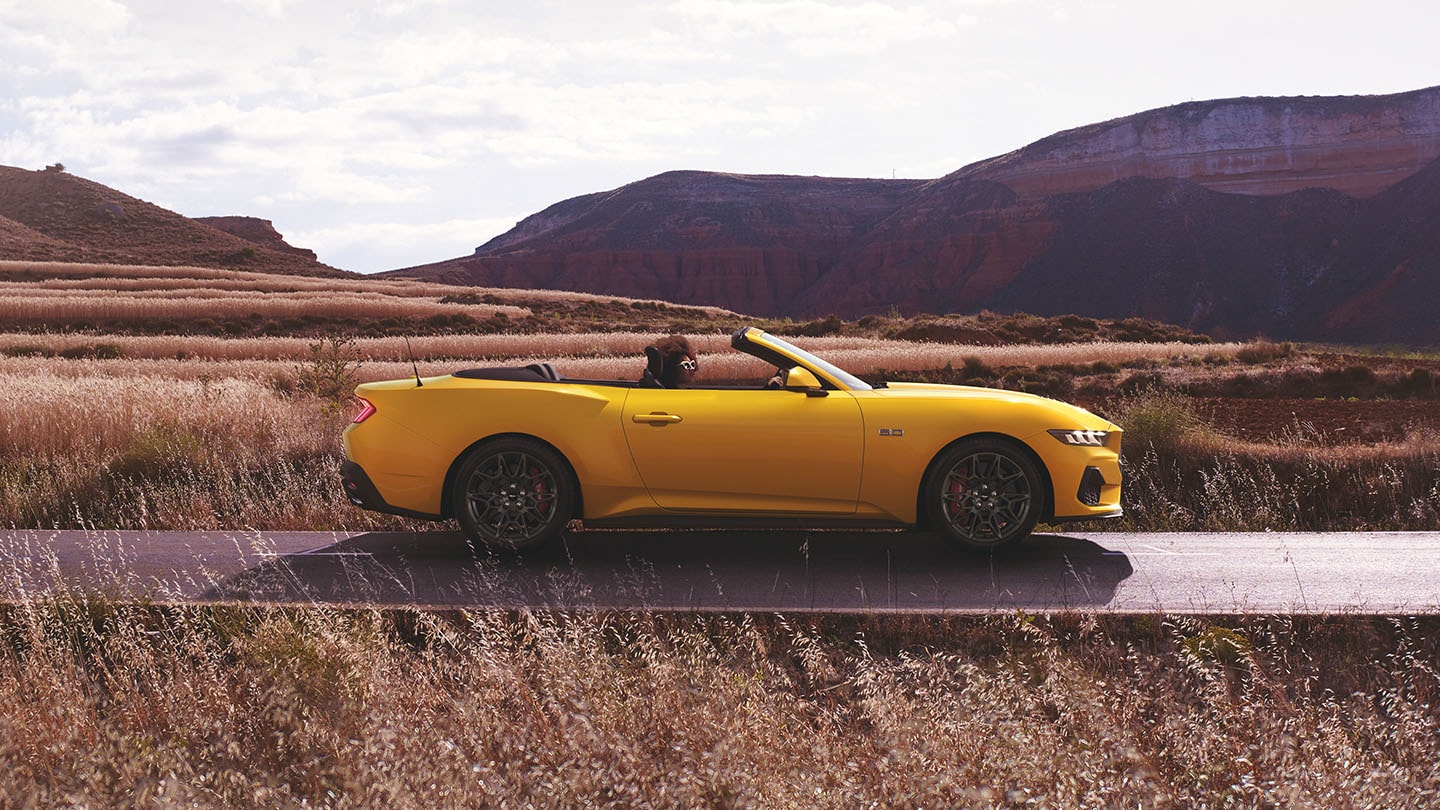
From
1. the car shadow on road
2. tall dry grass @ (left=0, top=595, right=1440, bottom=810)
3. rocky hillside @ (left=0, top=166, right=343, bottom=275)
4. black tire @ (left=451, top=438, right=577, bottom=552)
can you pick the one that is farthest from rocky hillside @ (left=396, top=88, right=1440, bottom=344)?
black tire @ (left=451, top=438, right=577, bottom=552)

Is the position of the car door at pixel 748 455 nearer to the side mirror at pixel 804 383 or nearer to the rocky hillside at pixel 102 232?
the side mirror at pixel 804 383

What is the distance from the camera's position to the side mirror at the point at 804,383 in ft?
22.9

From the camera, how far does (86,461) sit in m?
11.9

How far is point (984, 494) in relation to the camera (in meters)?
7.07

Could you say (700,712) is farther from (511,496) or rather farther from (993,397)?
(993,397)

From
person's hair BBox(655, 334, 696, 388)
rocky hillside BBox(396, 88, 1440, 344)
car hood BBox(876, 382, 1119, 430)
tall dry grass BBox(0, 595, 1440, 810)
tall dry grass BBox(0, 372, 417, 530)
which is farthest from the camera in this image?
rocky hillside BBox(396, 88, 1440, 344)

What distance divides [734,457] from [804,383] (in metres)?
0.66

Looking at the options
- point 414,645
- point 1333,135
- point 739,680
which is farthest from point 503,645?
point 1333,135

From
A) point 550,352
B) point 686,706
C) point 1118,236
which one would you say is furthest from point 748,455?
point 1118,236

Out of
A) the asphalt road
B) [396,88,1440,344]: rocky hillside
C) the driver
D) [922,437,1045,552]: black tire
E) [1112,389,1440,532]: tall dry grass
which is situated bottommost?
[1112,389,1440,532]: tall dry grass

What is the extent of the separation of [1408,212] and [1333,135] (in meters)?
21.8

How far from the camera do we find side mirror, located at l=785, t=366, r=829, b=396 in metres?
6.98

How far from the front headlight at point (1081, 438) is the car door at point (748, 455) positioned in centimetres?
130

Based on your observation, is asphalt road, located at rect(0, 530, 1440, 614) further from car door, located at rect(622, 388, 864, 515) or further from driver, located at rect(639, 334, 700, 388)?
driver, located at rect(639, 334, 700, 388)
